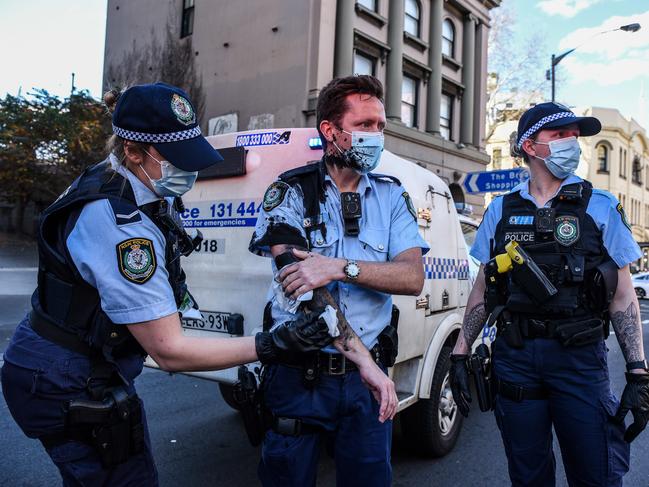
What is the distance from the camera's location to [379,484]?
77.6 inches

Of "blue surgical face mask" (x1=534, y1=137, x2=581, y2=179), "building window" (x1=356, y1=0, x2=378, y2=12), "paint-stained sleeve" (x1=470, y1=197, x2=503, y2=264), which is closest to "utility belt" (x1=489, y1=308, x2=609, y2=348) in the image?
"paint-stained sleeve" (x1=470, y1=197, x2=503, y2=264)

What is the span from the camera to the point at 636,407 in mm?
2256

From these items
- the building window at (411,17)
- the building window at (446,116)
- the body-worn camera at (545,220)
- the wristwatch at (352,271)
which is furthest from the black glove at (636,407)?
the building window at (446,116)

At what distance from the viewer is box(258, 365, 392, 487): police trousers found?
76.7 inches

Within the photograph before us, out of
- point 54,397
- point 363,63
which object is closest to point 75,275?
point 54,397

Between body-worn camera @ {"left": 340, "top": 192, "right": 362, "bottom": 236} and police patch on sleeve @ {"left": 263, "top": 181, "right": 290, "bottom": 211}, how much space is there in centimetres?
24

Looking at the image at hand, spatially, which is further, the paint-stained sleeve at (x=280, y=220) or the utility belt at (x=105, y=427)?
the paint-stained sleeve at (x=280, y=220)

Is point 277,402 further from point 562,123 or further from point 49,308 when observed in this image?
point 562,123

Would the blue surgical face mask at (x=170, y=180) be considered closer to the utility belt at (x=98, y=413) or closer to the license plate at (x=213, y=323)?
the utility belt at (x=98, y=413)

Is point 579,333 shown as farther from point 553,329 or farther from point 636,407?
point 636,407

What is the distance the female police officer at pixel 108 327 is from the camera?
155 centimetres

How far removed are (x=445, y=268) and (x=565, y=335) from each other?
1726 mm

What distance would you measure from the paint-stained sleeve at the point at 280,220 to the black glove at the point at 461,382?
118 centimetres

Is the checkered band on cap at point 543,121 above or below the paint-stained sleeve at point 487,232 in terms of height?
above
